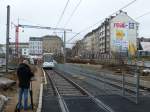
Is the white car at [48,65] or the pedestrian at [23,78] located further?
the white car at [48,65]

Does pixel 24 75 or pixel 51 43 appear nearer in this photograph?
pixel 24 75

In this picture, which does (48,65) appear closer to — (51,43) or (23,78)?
(23,78)

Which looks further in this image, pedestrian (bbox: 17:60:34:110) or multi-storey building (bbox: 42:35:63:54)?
multi-storey building (bbox: 42:35:63:54)

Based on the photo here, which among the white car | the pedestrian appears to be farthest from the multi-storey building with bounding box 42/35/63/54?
the pedestrian

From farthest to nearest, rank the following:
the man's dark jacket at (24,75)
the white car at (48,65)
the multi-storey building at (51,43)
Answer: the multi-storey building at (51,43) → the white car at (48,65) → the man's dark jacket at (24,75)

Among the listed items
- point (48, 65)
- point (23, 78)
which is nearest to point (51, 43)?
point (48, 65)

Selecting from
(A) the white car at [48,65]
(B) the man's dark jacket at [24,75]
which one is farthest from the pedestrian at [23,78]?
(A) the white car at [48,65]

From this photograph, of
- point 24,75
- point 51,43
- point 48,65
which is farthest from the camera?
point 51,43

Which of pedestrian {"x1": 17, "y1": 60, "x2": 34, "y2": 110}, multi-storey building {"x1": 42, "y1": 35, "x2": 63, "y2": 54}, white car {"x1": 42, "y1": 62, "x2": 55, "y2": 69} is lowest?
white car {"x1": 42, "y1": 62, "x2": 55, "y2": 69}

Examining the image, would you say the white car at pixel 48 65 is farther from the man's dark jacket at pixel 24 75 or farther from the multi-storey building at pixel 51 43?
the multi-storey building at pixel 51 43

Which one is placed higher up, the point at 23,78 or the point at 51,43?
the point at 51,43

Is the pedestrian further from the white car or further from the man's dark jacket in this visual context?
the white car

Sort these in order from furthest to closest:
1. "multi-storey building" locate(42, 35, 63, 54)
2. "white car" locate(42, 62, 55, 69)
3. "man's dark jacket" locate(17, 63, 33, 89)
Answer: "multi-storey building" locate(42, 35, 63, 54), "white car" locate(42, 62, 55, 69), "man's dark jacket" locate(17, 63, 33, 89)

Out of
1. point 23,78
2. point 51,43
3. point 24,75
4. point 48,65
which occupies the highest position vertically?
point 51,43
